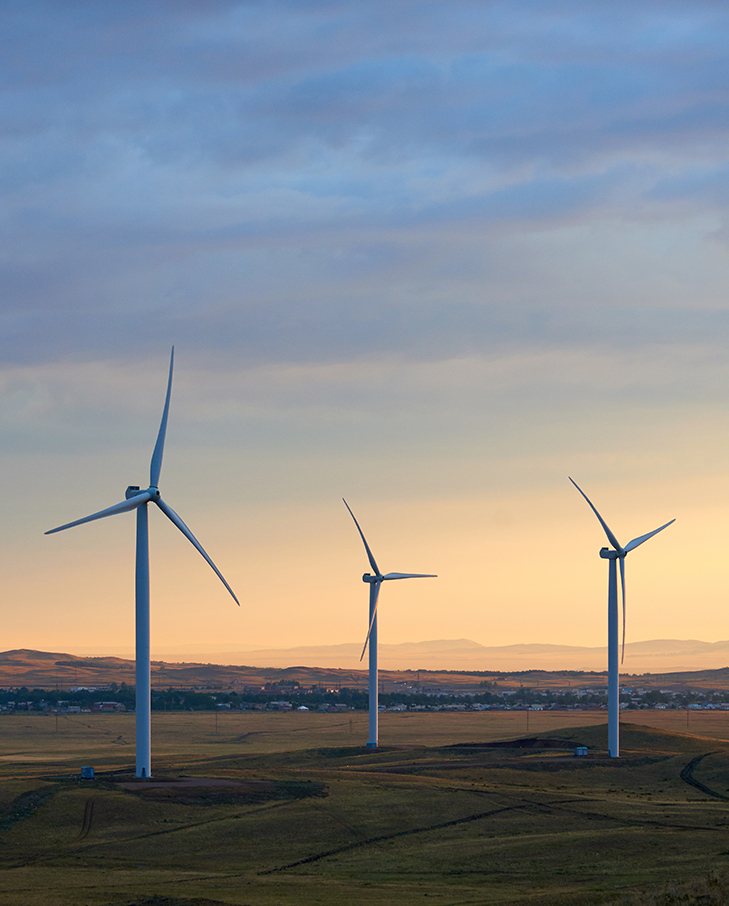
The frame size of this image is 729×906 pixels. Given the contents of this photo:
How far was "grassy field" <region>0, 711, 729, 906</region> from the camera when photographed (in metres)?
65.0

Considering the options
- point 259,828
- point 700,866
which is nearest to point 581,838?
point 700,866

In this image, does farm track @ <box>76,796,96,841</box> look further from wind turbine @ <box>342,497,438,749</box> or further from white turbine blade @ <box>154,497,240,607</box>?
wind turbine @ <box>342,497,438,749</box>

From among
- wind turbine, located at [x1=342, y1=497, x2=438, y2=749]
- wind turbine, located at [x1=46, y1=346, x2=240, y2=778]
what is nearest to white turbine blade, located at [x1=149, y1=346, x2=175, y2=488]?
wind turbine, located at [x1=46, y1=346, x2=240, y2=778]

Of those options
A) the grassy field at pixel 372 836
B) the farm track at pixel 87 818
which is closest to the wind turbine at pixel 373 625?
the grassy field at pixel 372 836

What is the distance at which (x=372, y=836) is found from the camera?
290ft

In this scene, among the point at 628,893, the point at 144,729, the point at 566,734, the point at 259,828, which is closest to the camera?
the point at 628,893

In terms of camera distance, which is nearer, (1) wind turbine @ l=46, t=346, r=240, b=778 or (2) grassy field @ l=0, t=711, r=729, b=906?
(2) grassy field @ l=0, t=711, r=729, b=906

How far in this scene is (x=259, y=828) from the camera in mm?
89562

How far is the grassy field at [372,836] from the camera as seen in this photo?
65000 millimetres

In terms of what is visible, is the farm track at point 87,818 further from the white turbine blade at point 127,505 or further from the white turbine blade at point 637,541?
the white turbine blade at point 637,541

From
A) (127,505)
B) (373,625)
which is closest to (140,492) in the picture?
(127,505)

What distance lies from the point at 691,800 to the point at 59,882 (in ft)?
213

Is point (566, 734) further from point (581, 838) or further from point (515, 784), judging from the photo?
point (581, 838)

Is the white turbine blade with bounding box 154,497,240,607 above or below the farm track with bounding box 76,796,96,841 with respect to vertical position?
above
